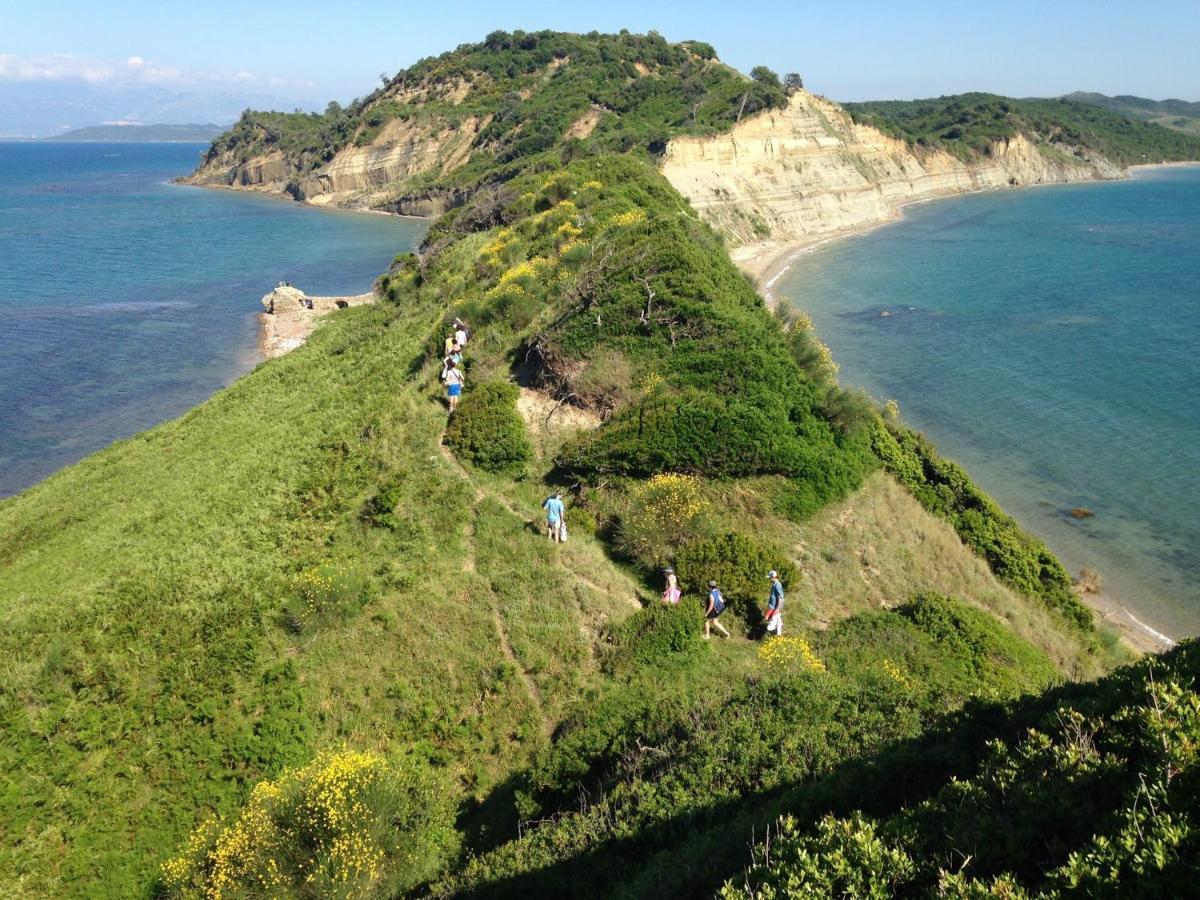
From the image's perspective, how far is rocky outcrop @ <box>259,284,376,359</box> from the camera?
5288 cm

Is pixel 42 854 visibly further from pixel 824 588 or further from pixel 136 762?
pixel 824 588

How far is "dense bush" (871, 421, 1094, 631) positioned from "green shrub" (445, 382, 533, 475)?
10.7 meters

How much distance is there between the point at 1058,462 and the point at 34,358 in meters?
62.8

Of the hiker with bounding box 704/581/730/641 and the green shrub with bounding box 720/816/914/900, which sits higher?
the green shrub with bounding box 720/816/914/900

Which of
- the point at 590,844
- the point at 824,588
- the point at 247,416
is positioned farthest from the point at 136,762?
the point at 247,416

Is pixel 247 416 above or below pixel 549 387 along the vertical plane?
below

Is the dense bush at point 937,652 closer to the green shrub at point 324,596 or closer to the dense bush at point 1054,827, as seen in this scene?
the dense bush at point 1054,827

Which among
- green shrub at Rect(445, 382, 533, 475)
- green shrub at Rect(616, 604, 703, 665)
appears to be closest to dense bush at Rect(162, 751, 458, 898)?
green shrub at Rect(616, 604, 703, 665)

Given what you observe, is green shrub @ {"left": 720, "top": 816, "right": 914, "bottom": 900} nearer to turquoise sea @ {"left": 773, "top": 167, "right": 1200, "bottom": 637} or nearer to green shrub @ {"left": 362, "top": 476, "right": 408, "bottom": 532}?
green shrub @ {"left": 362, "top": 476, "right": 408, "bottom": 532}

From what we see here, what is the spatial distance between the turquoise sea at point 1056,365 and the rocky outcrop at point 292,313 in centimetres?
3891

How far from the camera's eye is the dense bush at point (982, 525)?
19.7 metres

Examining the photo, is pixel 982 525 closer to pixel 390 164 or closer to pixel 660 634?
pixel 660 634

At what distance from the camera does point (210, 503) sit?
1962cm

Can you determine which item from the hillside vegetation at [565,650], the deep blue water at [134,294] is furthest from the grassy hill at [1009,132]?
the hillside vegetation at [565,650]
